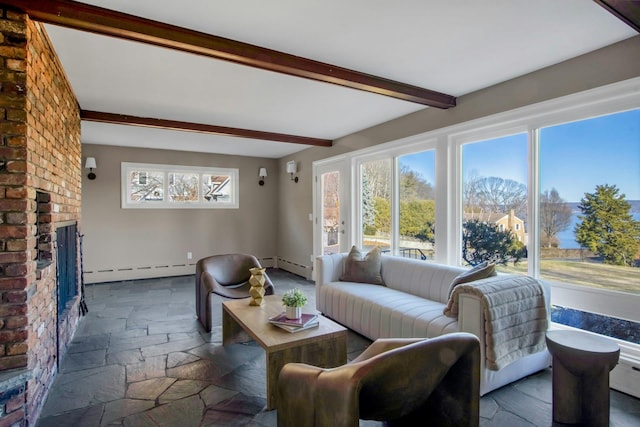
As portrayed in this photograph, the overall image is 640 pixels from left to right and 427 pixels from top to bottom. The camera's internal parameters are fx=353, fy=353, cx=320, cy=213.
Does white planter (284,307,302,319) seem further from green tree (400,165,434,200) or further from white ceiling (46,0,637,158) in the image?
green tree (400,165,434,200)

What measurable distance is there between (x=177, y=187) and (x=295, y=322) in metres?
4.79

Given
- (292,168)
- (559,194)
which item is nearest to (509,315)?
(559,194)

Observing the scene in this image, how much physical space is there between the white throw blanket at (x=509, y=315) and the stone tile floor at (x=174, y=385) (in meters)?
0.29

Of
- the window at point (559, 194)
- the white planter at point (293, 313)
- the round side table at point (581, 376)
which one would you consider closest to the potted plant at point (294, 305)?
the white planter at point (293, 313)

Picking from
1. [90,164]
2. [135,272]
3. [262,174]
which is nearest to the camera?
[90,164]

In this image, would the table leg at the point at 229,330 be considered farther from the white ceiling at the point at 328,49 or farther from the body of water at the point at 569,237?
the body of water at the point at 569,237

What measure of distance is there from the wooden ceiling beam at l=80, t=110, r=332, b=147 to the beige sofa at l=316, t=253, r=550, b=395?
2087mm

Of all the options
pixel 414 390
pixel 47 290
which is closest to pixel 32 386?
pixel 47 290

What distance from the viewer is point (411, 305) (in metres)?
2.92

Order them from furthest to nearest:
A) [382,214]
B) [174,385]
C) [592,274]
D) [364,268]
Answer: [382,214] → [364,268] → [592,274] → [174,385]

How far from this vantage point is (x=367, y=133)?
4730mm

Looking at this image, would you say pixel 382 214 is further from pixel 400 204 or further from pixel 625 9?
pixel 625 9

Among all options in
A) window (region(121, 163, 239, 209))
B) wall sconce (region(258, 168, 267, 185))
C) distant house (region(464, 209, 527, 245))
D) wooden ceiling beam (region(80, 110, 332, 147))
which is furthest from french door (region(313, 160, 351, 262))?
distant house (region(464, 209, 527, 245))

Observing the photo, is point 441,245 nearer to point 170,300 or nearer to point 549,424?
point 549,424
